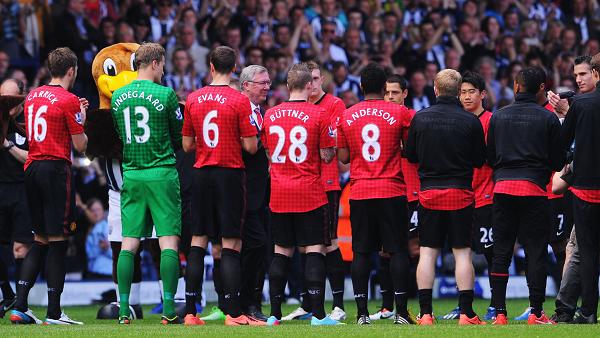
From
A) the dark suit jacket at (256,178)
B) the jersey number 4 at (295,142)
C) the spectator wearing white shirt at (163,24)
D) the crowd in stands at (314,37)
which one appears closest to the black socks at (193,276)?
the dark suit jacket at (256,178)

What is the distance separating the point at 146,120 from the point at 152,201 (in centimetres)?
80

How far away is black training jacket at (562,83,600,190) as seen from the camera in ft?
38.0

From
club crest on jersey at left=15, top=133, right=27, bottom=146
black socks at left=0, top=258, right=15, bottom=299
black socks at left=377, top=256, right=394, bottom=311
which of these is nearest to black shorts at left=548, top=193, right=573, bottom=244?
black socks at left=377, top=256, right=394, bottom=311

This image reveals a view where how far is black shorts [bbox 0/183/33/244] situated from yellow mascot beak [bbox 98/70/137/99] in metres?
2.21

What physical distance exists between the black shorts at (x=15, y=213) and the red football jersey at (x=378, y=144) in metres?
4.76

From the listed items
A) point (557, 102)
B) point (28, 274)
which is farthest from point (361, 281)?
point (28, 274)

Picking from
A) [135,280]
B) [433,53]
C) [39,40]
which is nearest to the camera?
[135,280]

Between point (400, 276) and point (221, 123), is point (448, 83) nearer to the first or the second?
point (400, 276)

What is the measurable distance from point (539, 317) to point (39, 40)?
11081 millimetres

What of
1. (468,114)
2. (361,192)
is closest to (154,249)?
(361,192)

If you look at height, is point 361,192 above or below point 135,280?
above

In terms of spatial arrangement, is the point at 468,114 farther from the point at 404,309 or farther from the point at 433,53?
the point at 433,53

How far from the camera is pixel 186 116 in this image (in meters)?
12.2

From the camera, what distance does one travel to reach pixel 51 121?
12.6m
